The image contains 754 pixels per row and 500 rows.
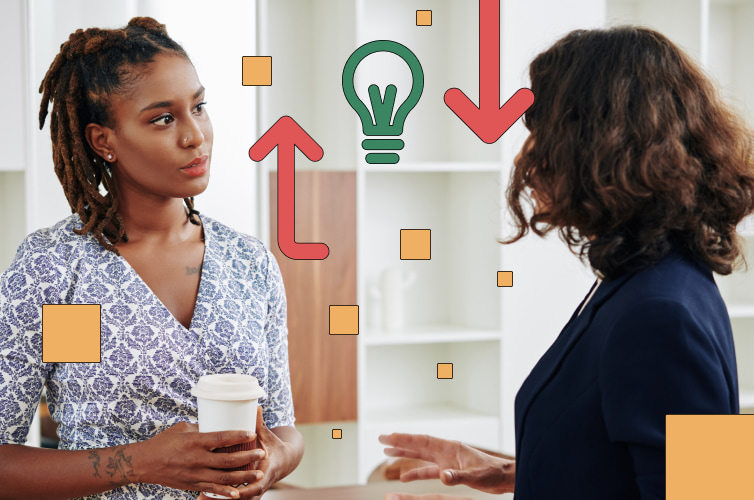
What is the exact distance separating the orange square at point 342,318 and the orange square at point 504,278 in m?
0.52

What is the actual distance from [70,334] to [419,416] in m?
1.87

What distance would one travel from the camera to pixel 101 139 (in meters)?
1.31

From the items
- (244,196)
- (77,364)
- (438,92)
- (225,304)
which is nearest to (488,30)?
(438,92)

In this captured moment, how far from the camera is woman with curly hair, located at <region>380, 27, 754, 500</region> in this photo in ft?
2.68

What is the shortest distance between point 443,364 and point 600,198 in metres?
2.15

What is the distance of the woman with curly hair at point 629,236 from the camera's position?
0.82 m

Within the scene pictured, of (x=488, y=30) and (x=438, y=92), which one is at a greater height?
(x=488, y=30)

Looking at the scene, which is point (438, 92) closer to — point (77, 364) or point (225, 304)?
point (225, 304)

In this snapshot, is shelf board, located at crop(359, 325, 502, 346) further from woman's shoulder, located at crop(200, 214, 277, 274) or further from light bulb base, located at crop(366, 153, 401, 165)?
woman's shoulder, located at crop(200, 214, 277, 274)

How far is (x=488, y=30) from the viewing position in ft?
8.93

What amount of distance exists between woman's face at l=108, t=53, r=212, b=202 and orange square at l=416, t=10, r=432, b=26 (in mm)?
1695

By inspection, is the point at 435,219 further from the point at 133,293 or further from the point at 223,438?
the point at 223,438

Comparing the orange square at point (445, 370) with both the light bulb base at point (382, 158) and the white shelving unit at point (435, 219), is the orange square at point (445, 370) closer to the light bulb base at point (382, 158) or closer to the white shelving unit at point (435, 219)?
the white shelving unit at point (435, 219)

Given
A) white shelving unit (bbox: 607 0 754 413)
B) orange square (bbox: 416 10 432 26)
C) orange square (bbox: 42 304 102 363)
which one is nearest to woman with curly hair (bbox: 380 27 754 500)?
orange square (bbox: 42 304 102 363)
